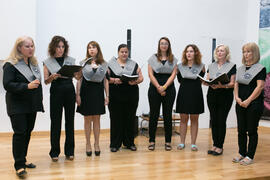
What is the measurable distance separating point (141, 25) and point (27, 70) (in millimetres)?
3009

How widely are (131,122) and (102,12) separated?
7.52ft

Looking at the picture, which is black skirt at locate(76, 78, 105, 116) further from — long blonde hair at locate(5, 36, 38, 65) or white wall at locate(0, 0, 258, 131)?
white wall at locate(0, 0, 258, 131)

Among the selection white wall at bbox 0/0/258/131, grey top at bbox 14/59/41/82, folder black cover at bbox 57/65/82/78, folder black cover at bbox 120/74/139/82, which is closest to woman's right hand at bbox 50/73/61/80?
folder black cover at bbox 57/65/82/78

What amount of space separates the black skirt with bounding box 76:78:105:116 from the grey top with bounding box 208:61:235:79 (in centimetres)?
149

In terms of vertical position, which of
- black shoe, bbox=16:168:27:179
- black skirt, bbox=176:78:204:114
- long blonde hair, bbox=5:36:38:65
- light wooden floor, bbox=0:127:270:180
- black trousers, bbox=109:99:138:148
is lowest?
light wooden floor, bbox=0:127:270:180

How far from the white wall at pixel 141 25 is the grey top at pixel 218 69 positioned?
74.1 inches

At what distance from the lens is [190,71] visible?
3.78m

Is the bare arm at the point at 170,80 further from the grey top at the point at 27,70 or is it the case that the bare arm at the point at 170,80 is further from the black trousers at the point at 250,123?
the grey top at the point at 27,70

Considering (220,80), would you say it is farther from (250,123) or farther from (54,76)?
(54,76)

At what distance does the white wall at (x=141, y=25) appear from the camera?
4.76 meters

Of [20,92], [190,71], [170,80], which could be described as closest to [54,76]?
[20,92]

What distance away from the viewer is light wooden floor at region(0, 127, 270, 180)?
9.30ft

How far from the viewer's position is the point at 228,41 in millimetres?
6027

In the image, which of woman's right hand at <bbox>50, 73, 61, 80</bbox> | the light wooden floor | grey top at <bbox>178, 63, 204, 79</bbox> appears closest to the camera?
the light wooden floor
